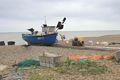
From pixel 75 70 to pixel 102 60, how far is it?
11.9ft

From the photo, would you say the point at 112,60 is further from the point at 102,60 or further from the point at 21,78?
the point at 21,78

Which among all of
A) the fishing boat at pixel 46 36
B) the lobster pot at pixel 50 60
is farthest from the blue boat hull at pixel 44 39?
the lobster pot at pixel 50 60

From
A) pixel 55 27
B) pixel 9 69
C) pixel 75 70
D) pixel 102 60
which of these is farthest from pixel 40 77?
pixel 55 27

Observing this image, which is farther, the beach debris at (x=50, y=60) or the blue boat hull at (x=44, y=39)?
the blue boat hull at (x=44, y=39)

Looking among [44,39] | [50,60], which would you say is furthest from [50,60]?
[44,39]

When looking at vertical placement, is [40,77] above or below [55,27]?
below

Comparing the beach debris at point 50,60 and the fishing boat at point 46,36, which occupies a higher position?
the fishing boat at point 46,36

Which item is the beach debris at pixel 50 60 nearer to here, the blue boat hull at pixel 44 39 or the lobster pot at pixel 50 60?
the lobster pot at pixel 50 60

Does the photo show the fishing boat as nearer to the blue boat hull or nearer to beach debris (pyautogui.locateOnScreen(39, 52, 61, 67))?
the blue boat hull

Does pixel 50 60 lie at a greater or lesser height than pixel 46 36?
lesser

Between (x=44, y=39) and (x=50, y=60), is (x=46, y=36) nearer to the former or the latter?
(x=44, y=39)

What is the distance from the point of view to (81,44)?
28656mm

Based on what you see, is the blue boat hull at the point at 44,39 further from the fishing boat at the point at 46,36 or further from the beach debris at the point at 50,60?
the beach debris at the point at 50,60

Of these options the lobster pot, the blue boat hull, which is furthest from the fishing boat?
the lobster pot
